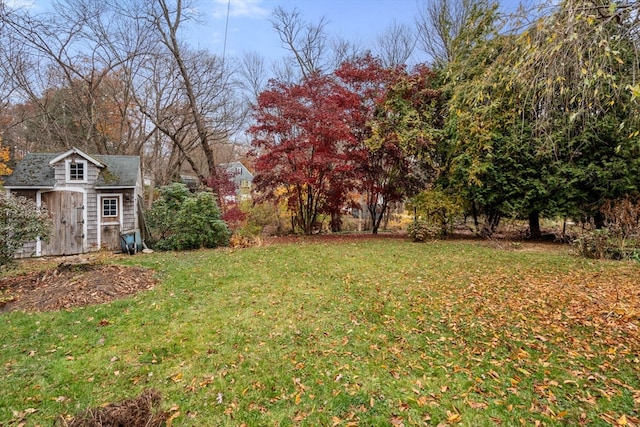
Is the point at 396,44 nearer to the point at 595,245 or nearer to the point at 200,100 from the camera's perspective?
the point at 200,100

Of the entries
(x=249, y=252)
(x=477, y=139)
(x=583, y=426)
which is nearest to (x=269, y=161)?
(x=249, y=252)

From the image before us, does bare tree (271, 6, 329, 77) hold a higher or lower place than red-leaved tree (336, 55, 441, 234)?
higher

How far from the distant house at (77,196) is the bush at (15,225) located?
14.7 feet

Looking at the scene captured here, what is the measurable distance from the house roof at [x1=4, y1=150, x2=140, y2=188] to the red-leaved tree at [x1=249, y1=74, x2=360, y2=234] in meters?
4.57

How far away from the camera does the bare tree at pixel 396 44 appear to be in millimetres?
15504

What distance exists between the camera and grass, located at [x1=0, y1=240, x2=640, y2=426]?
2.38 meters

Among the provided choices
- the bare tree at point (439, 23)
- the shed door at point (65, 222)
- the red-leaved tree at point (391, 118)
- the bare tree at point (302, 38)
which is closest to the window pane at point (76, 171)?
the shed door at point (65, 222)

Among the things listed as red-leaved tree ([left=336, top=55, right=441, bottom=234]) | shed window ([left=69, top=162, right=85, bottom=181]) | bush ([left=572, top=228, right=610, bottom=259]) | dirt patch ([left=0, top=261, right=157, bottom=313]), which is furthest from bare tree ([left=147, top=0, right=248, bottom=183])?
bush ([left=572, top=228, right=610, bottom=259])

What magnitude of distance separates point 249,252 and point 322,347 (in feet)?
15.4

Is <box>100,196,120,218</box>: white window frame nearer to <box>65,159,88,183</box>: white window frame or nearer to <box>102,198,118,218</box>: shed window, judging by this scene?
<box>102,198,118,218</box>: shed window

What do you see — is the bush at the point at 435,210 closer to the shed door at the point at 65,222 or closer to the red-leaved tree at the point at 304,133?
the red-leaved tree at the point at 304,133

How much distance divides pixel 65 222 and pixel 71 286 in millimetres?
5646

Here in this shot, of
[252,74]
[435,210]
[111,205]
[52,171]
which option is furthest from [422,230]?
[252,74]

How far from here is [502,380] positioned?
268 cm
